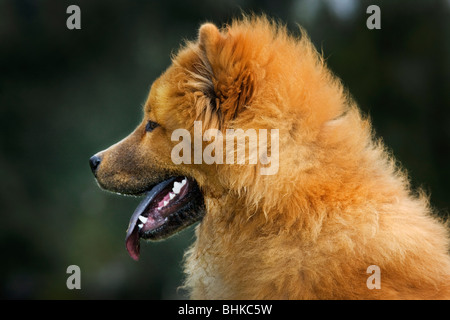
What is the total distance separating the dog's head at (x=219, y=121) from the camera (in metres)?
2.66

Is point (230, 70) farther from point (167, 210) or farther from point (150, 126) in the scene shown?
point (167, 210)

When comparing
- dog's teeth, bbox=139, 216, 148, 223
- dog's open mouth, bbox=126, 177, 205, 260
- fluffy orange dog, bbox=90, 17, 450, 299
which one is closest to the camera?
fluffy orange dog, bbox=90, 17, 450, 299

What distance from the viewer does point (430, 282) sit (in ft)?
8.47

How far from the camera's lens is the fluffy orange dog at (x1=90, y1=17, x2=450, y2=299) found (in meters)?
2.58

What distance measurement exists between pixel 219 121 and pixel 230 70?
0.28 m

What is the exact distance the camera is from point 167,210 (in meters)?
3.11

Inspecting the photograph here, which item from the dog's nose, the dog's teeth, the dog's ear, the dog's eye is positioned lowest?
the dog's teeth

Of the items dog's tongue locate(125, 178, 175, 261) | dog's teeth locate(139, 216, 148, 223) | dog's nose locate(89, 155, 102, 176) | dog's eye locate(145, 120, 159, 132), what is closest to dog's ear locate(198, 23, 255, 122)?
dog's eye locate(145, 120, 159, 132)

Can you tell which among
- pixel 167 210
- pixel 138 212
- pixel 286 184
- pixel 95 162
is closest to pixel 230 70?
pixel 286 184

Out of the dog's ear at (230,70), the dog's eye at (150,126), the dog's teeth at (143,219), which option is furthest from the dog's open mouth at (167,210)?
the dog's ear at (230,70)

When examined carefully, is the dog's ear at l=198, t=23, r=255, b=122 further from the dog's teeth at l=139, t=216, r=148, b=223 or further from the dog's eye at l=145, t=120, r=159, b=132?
the dog's teeth at l=139, t=216, r=148, b=223

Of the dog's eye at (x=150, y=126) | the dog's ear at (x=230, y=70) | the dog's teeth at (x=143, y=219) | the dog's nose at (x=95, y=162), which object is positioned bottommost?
the dog's teeth at (x=143, y=219)

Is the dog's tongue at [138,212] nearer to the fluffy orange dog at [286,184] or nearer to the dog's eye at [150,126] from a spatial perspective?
the fluffy orange dog at [286,184]

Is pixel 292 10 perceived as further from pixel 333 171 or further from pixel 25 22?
pixel 333 171
